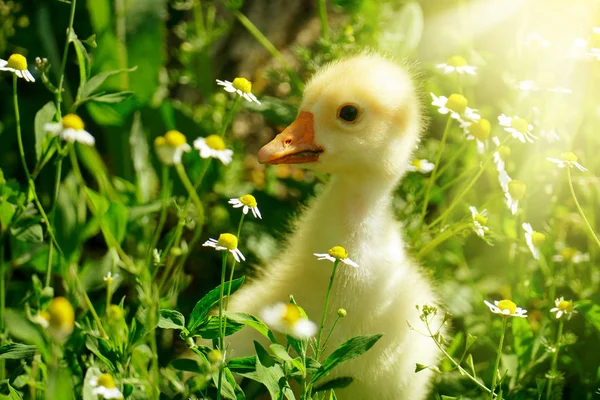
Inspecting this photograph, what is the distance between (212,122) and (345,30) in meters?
0.58

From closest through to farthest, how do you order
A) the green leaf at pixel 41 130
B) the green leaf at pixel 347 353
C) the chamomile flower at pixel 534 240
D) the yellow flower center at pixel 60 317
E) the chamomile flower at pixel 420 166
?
the yellow flower center at pixel 60 317
the green leaf at pixel 347 353
the green leaf at pixel 41 130
the chamomile flower at pixel 534 240
the chamomile flower at pixel 420 166

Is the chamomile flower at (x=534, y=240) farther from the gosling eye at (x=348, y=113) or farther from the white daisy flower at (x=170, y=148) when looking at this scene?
the white daisy flower at (x=170, y=148)

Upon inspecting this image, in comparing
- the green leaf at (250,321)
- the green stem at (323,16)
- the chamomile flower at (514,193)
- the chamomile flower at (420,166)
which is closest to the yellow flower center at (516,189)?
the chamomile flower at (514,193)

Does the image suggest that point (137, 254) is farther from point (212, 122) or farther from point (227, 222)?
point (212, 122)

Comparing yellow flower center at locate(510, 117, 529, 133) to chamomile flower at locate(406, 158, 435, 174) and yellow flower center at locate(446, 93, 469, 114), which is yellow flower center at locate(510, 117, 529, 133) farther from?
chamomile flower at locate(406, 158, 435, 174)

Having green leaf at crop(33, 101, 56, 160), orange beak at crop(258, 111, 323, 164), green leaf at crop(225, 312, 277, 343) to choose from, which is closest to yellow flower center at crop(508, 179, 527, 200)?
orange beak at crop(258, 111, 323, 164)

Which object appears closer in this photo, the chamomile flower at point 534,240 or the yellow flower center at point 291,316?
the yellow flower center at point 291,316

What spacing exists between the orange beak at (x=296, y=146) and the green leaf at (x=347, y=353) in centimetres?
52

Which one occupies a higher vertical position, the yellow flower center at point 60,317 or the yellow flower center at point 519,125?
the yellow flower center at point 60,317

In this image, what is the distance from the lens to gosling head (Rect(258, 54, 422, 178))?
1780mm

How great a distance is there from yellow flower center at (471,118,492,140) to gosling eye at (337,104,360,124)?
11.4 inches

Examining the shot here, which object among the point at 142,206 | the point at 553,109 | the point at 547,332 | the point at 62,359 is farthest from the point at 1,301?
the point at 553,109

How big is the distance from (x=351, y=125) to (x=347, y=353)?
635 millimetres

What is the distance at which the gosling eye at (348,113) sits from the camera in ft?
5.84
